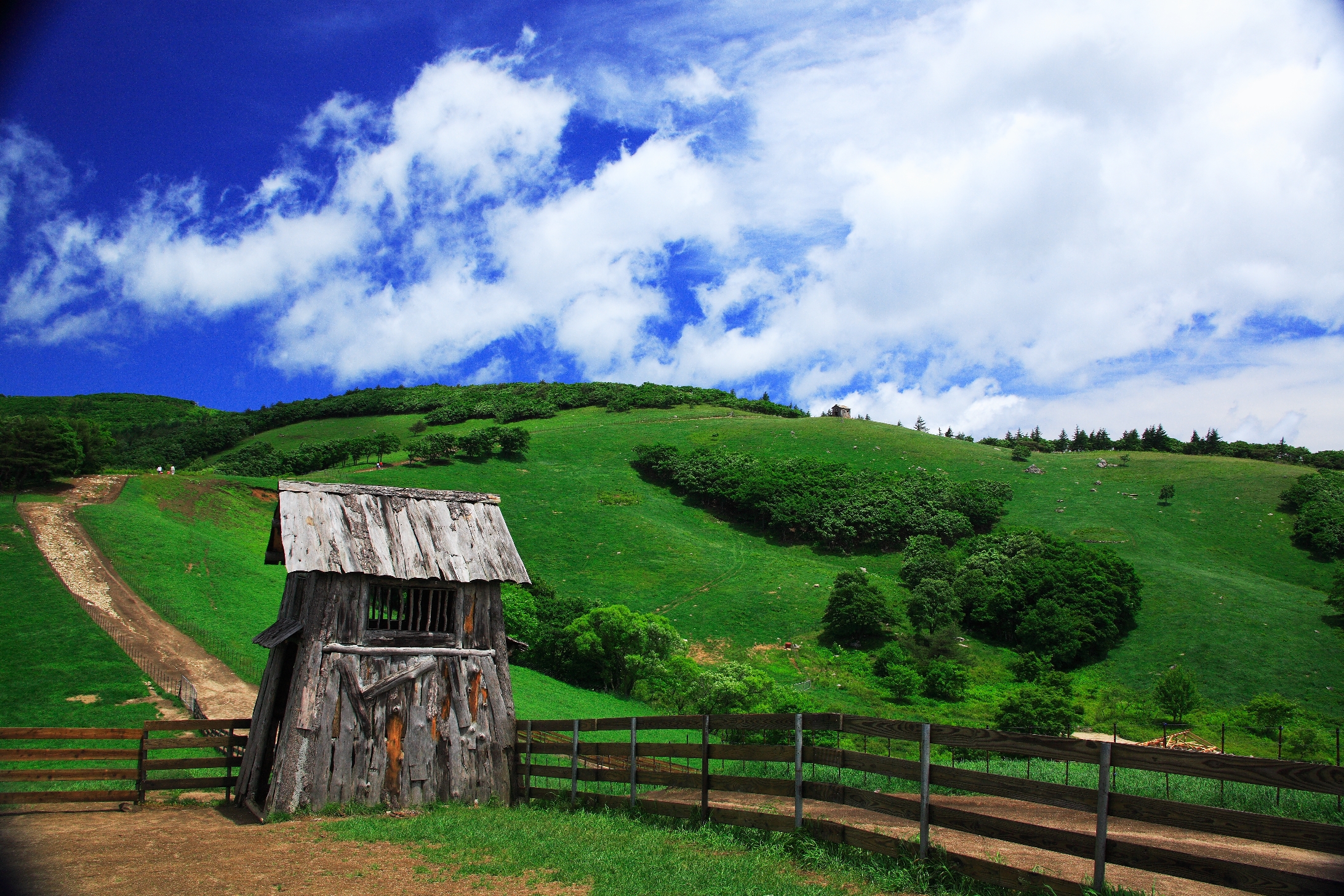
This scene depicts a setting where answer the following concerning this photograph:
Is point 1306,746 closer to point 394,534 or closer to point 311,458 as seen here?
point 394,534

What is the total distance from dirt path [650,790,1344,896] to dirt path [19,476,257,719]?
63.9 feet

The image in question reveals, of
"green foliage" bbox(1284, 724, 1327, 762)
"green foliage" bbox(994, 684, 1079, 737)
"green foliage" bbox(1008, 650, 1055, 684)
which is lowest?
"green foliage" bbox(1008, 650, 1055, 684)

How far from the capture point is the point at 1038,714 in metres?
36.2

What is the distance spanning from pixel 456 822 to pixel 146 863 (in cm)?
407

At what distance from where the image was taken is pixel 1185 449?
114 metres

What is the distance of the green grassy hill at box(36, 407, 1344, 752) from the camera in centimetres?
4453

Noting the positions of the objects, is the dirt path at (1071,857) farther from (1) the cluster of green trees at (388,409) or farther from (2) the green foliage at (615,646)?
(1) the cluster of green trees at (388,409)

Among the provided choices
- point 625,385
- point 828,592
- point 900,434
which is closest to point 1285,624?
point 828,592

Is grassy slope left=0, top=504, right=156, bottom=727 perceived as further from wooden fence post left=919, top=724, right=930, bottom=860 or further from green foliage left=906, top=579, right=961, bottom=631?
green foliage left=906, top=579, right=961, bottom=631

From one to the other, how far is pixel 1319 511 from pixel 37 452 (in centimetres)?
10992

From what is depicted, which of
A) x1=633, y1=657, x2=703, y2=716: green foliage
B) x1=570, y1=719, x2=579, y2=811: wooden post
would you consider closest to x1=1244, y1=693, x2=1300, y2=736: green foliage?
A: x1=633, y1=657, x2=703, y2=716: green foliage

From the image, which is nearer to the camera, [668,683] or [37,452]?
Answer: [668,683]

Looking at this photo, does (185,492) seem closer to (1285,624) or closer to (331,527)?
(331,527)

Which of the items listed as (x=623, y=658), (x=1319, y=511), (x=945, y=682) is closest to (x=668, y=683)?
(x=623, y=658)
